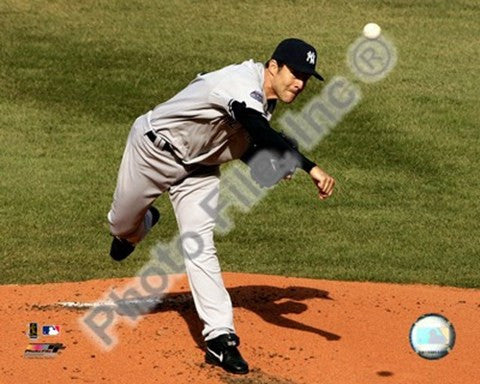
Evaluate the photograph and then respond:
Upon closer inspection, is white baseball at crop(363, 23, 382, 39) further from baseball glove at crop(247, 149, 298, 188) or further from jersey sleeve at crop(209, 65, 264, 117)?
jersey sleeve at crop(209, 65, 264, 117)

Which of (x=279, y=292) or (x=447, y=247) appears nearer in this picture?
(x=279, y=292)

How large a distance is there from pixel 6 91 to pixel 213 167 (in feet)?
26.3

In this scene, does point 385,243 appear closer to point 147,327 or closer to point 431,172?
point 431,172

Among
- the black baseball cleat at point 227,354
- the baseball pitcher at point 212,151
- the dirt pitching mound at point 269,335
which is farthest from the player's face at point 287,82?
the dirt pitching mound at point 269,335

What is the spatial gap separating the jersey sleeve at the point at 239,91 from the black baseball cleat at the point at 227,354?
56.4 inches

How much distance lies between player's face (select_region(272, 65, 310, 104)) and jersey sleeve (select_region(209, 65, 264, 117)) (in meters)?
0.11

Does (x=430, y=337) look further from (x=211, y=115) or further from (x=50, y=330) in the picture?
(x=50, y=330)

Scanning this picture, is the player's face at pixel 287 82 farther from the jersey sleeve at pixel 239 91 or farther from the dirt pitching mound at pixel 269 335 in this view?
the dirt pitching mound at pixel 269 335

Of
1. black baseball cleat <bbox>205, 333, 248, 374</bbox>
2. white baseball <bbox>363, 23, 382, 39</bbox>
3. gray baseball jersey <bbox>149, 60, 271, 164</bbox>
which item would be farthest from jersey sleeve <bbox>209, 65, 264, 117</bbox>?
white baseball <bbox>363, 23, 382, 39</bbox>

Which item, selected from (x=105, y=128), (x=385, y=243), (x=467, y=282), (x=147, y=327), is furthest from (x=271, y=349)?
(x=105, y=128)

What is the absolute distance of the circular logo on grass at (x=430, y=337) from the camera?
8.51 metres

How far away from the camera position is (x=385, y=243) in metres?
12.3

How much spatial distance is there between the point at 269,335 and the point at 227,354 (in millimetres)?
758

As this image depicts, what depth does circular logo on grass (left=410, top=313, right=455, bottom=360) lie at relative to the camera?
27.9 feet
